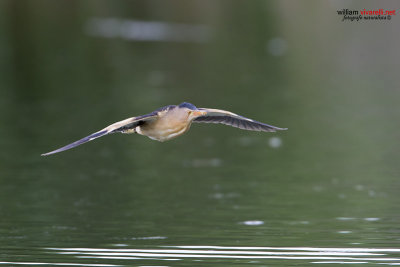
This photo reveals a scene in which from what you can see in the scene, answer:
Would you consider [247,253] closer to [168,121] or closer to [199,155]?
[168,121]

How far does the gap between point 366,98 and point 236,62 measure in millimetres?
8663

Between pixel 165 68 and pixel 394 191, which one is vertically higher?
pixel 165 68

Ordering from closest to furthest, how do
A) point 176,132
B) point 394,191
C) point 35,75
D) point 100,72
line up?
point 176,132 → point 394,191 → point 35,75 → point 100,72

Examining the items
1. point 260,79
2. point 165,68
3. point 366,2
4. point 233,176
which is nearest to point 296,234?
point 233,176

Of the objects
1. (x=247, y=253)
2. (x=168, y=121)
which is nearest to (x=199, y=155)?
(x=168, y=121)

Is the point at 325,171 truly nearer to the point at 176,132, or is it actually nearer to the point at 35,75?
the point at 176,132

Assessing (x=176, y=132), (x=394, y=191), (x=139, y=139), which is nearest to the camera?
(x=176, y=132)

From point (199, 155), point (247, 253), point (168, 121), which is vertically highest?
point (199, 155)

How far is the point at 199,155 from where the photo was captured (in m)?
17.7

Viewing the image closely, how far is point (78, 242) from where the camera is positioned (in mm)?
11359

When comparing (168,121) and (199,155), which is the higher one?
(199,155)

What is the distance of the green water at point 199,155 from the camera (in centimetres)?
1127

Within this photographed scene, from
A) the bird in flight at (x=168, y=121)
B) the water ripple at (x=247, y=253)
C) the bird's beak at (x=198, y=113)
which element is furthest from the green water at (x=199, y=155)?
the bird's beak at (x=198, y=113)

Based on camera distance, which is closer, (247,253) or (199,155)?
(247,253)
